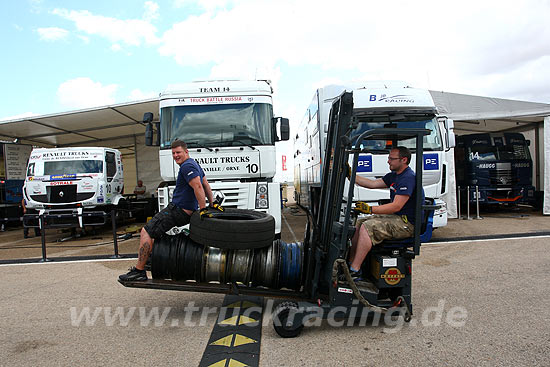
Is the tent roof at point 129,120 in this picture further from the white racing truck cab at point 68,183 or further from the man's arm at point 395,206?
the man's arm at point 395,206

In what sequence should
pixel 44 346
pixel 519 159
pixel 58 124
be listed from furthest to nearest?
pixel 58 124 < pixel 519 159 < pixel 44 346

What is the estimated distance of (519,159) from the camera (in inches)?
515

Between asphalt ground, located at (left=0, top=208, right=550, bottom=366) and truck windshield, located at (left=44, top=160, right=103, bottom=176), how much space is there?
492cm

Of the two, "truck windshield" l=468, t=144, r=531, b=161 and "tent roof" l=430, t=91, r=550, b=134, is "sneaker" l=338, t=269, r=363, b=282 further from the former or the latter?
"truck windshield" l=468, t=144, r=531, b=161

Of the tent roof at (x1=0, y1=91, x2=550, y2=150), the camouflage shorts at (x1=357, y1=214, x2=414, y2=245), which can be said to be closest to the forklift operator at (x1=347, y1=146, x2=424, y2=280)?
the camouflage shorts at (x1=357, y1=214, x2=414, y2=245)

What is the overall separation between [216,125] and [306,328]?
410 cm

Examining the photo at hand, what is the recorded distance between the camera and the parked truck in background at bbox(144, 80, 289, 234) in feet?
21.6

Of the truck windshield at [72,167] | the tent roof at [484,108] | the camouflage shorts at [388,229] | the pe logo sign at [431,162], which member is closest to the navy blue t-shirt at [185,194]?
the camouflage shorts at [388,229]

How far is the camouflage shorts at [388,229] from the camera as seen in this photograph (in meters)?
3.83

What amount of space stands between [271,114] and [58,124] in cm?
1080

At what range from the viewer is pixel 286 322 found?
3725 mm

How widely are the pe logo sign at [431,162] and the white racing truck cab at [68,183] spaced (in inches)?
334

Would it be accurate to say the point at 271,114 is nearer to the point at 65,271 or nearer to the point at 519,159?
the point at 65,271

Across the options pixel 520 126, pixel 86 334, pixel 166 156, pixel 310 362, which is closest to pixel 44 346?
pixel 86 334
